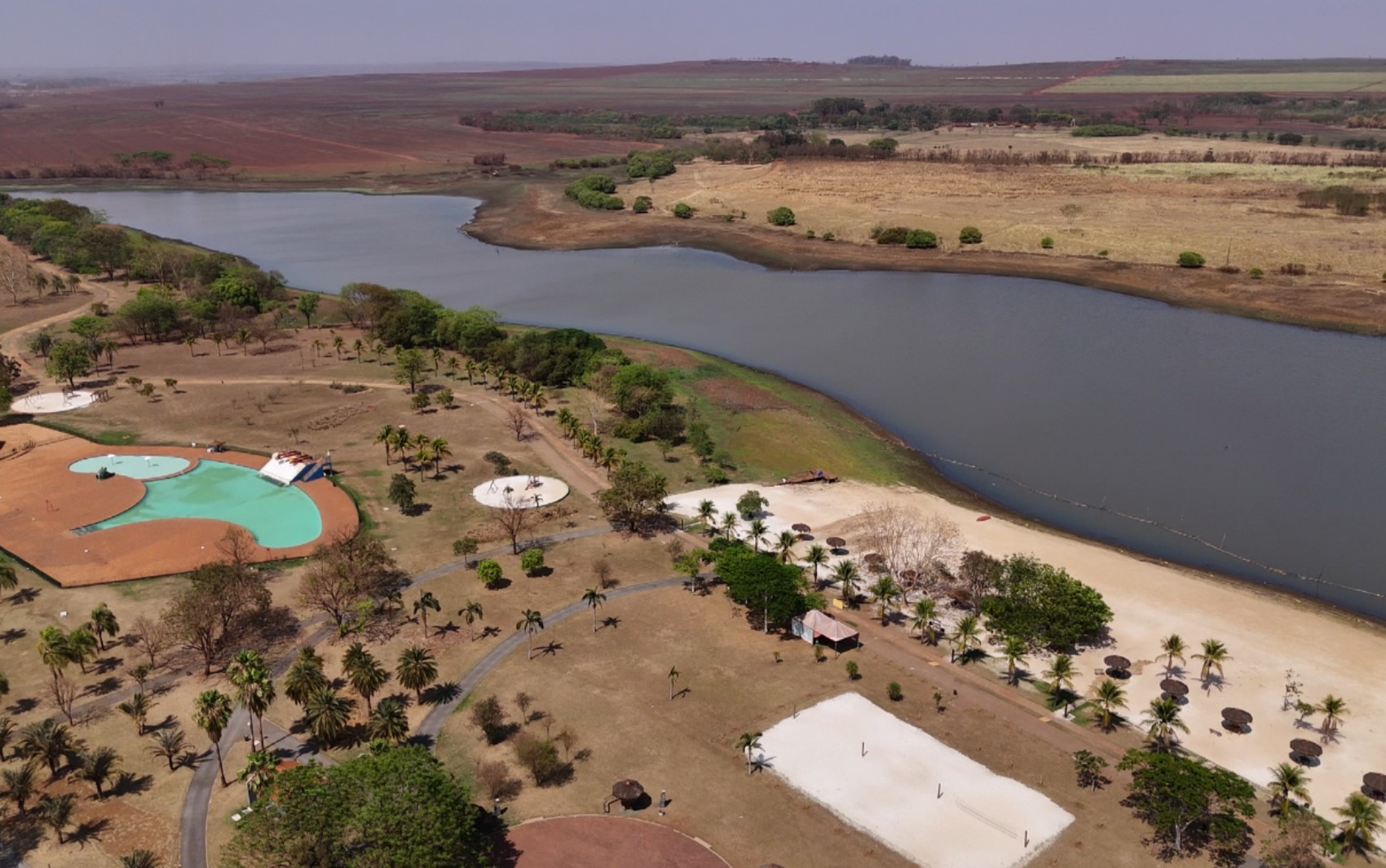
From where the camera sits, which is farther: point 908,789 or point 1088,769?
point 1088,769

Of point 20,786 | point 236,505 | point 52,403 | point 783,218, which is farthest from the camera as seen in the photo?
point 783,218

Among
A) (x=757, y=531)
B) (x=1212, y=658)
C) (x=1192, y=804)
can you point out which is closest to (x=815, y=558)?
(x=757, y=531)

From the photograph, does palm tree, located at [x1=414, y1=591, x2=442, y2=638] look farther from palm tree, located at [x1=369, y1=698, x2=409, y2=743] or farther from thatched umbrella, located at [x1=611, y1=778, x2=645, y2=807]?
thatched umbrella, located at [x1=611, y1=778, x2=645, y2=807]

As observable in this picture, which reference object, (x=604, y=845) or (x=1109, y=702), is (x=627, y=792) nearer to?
(x=604, y=845)

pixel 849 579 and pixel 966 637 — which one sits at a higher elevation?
pixel 849 579

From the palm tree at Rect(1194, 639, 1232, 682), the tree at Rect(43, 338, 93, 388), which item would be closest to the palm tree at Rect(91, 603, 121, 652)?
the tree at Rect(43, 338, 93, 388)

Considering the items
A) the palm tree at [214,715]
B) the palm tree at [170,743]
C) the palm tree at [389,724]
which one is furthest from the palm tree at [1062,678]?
the palm tree at [170,743]
